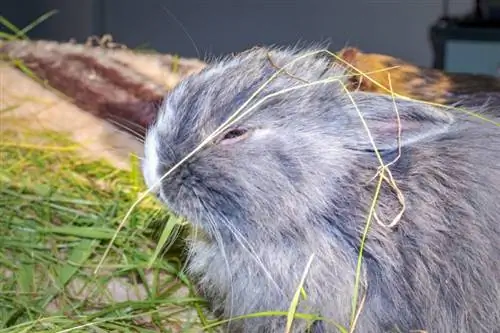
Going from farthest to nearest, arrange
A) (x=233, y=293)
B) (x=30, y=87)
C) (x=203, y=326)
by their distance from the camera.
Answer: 1. (x=30, y=87)
2. (x=203, y=326)
3. (x=233, y=293)

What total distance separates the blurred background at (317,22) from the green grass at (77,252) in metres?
0.72

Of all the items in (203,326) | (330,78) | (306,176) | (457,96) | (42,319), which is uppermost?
(330,78)

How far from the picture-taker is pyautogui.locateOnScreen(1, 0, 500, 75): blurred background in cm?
284

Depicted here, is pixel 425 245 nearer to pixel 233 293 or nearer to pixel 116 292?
pixel 233 293

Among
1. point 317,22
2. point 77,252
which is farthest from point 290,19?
point 77,252

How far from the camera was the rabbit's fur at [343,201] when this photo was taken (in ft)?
4.58

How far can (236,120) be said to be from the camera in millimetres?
1407

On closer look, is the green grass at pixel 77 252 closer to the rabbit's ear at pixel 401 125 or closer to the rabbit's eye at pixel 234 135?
the rabbit's eye at pixel 234 135

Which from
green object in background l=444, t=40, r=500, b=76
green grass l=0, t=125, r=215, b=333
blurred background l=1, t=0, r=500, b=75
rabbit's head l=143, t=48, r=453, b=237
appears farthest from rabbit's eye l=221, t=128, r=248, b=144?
green object in background l=444, t=40, r=500, b=76

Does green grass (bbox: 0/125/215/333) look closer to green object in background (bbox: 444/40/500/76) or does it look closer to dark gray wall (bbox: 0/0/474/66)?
dark gray wall (bbox: 0/0/474/66)

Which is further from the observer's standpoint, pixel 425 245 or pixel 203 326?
pixel 203 326

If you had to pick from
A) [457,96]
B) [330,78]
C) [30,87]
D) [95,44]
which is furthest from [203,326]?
[95,44]

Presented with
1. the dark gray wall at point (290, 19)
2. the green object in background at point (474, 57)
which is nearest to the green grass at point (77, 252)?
the dark gray wall at point (290, 19)

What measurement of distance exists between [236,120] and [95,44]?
177 centimetres
